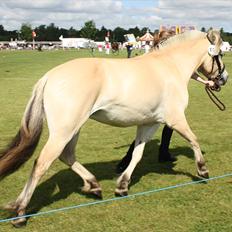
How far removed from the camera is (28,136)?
17.1 ft

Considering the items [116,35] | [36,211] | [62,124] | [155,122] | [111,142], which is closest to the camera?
[62,124]

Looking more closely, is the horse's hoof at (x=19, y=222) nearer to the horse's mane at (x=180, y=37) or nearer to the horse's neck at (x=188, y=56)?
the horse's neck at (x=188, y=56)

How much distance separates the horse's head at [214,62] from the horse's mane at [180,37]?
0.59ft

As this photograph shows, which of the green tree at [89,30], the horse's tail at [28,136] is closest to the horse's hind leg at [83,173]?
the horse's tail at [28,136]

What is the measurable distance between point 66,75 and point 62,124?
0.63m

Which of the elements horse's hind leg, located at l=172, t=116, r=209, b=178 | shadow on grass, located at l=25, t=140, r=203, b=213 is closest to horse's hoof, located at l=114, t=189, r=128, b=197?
shadow on grass, located at l=25, t=140, r=203, b=213

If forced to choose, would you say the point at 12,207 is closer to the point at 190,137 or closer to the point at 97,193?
the point at 97,193

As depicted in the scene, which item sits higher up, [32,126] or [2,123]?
[32,126]

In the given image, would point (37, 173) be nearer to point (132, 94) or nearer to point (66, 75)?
point (66, 75)

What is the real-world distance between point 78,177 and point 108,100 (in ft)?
6.58

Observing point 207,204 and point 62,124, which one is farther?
point 207,204

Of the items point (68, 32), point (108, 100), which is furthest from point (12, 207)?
point (68, 32)

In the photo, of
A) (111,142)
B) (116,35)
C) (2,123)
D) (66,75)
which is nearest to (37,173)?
(66,75)

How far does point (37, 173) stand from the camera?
5008 millimetres
